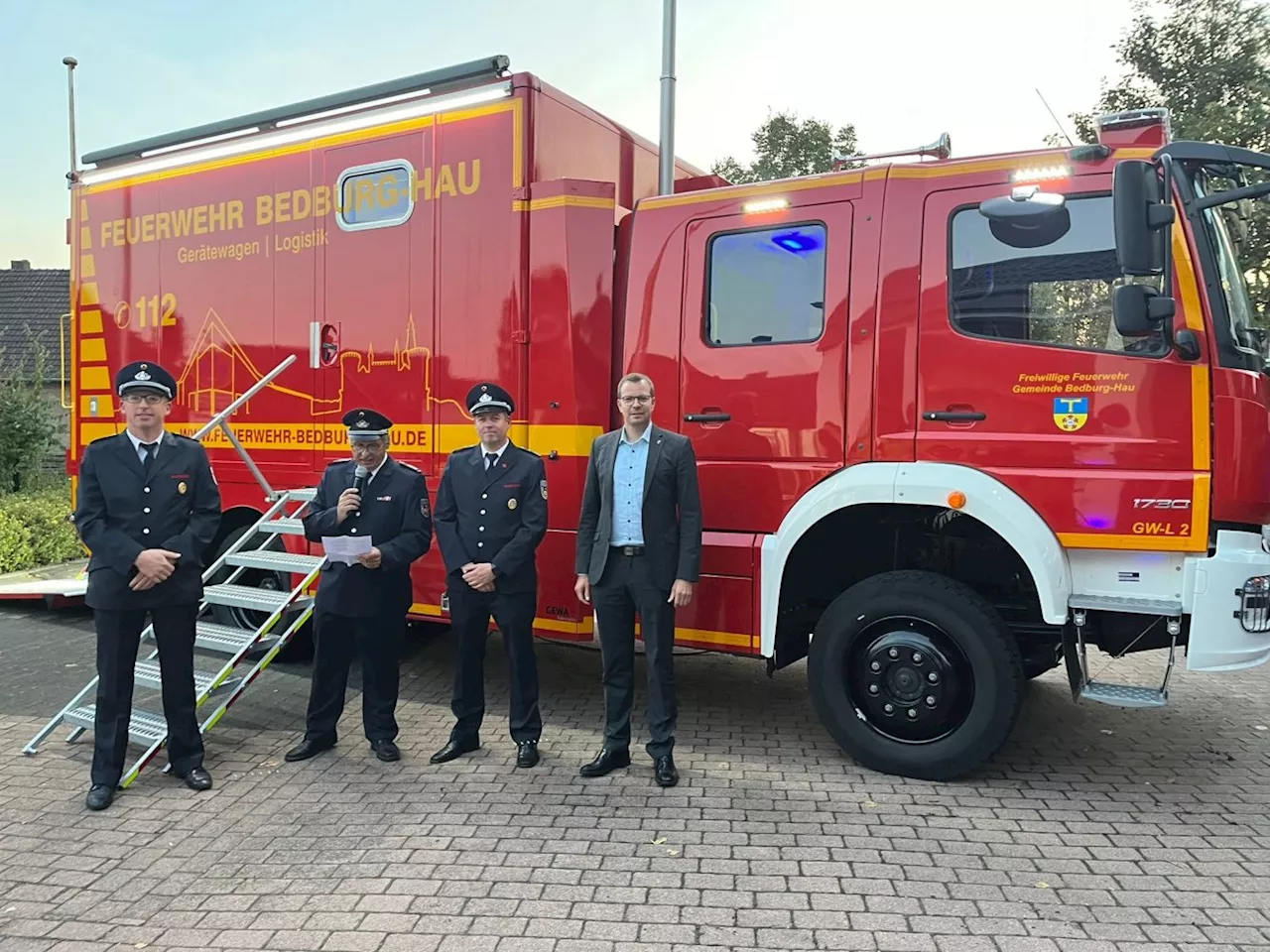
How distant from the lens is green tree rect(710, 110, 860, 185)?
60.4ft

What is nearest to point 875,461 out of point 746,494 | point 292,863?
point 746,494

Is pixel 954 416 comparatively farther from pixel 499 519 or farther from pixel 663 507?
pixel 499 519

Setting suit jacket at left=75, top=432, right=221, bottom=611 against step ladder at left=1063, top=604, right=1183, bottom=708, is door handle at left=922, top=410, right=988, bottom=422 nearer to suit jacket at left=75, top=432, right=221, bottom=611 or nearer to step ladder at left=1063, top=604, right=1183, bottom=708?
step ladder at left=1063, top=604, right=1183, bottom=708

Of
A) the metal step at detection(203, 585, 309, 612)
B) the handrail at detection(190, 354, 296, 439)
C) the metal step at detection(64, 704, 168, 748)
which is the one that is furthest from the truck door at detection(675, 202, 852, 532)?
the metal step at detection(64, 704, 168, 748)

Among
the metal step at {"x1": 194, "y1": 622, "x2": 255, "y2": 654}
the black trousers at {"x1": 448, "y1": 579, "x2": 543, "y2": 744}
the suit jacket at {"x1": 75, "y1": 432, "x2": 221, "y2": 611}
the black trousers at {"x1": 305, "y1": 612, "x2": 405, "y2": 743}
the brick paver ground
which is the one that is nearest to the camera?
the brick paver ground

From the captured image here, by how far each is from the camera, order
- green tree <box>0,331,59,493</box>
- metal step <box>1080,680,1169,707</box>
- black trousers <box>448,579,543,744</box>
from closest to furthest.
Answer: metal step <box>1080,680,1169,707</box>
black trousers <box>448,579,543,744</box>
green tree <box>0,331,59,493</box>

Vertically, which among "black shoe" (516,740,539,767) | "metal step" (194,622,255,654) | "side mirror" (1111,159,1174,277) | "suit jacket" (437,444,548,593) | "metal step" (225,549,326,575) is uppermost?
"side mirror" (1111,159,1174,277)

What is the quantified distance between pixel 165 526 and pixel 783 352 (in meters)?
2.89

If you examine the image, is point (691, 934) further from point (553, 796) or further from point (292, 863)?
point (292, 863)

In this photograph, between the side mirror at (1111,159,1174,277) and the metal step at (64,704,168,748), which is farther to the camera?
the metal step at (64,704,168,748)

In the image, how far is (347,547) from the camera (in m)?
4.41

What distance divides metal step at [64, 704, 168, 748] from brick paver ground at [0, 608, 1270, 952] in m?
0.20

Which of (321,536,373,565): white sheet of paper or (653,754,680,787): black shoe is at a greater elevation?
(321,536,373,565): white sheet of paper

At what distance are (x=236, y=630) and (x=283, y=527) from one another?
0.65m
